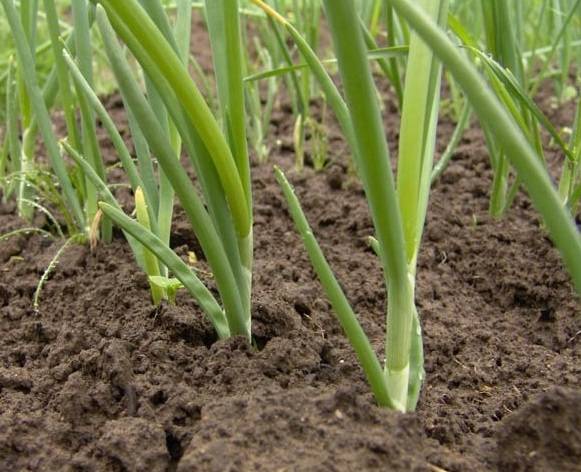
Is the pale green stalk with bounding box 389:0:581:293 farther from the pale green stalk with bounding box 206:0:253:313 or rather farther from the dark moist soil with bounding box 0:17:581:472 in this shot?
the pale green stalk with bounding box 206:0:253:313

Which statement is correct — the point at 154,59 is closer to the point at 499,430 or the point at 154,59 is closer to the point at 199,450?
the point at 199,450

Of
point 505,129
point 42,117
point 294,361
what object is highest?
point 505,129

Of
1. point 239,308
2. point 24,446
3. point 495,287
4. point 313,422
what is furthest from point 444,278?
point 24,446

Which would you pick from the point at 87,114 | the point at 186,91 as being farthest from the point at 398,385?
the point at 87,114

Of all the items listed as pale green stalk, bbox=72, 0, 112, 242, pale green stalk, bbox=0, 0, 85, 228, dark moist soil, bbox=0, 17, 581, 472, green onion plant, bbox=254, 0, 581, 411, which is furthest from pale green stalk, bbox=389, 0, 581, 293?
pale green stalk, bbox=0, 0, 85, 228

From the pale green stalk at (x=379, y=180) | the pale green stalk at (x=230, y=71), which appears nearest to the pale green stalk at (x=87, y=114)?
the pale green stalk at (x=230, y=71)

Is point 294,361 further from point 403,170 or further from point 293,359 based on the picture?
point 403,170

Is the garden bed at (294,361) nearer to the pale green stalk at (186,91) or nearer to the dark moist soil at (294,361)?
the dark moist soil at (294,361)

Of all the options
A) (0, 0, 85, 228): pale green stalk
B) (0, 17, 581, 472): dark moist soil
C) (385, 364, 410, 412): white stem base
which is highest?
(0, 0, 85, 228): pale green stalk

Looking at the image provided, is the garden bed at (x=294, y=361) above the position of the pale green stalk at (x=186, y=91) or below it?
below
